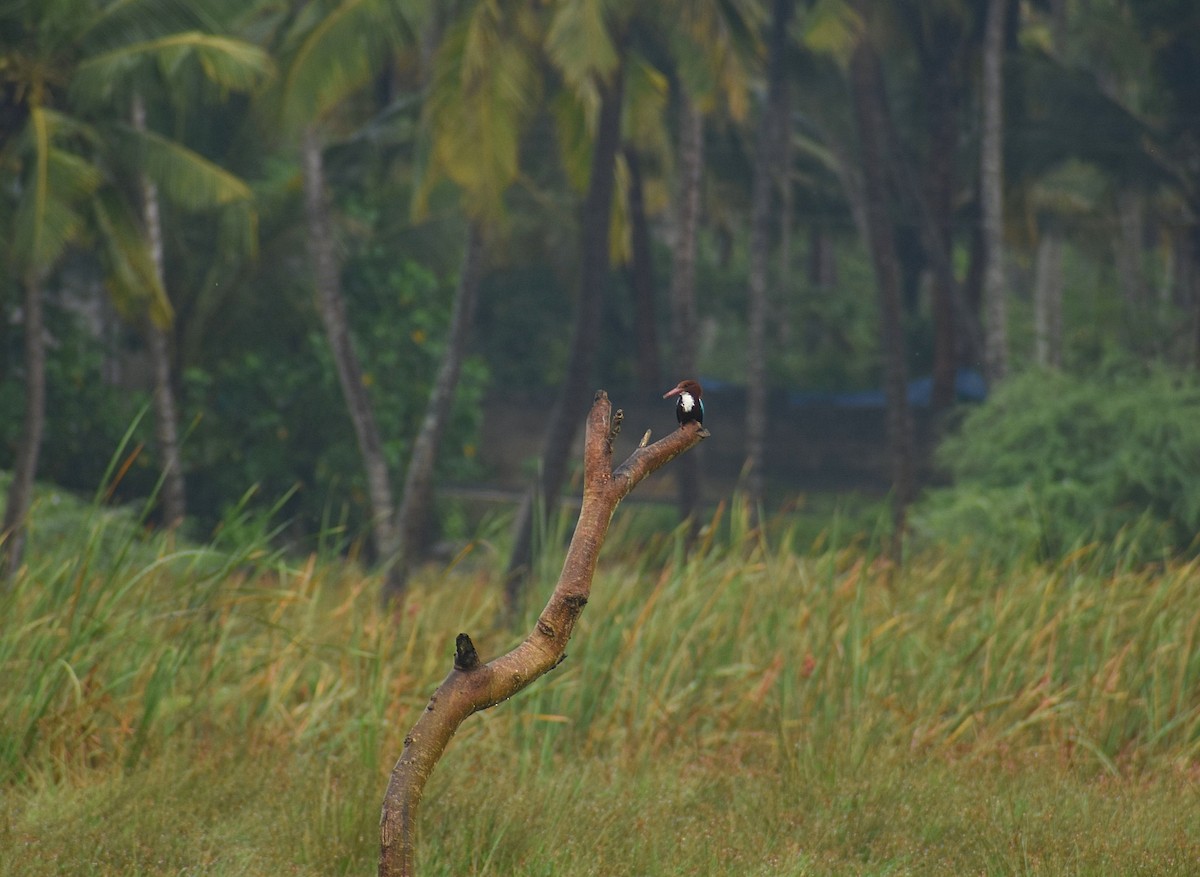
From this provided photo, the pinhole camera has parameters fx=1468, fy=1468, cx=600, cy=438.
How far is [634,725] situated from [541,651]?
3.56m

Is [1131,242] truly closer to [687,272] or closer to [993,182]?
[993,182]

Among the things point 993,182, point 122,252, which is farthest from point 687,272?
point 122,252

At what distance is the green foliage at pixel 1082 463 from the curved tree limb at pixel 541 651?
431 inches

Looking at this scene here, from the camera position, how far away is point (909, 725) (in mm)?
6602

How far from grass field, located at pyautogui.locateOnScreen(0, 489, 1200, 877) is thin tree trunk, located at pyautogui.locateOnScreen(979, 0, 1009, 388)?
1395 centimetres

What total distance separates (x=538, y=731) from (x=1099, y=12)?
18.7 meters

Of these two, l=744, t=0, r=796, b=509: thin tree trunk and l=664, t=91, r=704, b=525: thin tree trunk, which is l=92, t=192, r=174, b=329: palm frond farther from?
l=744, t=0, r=796, b=509: thin tree trunk

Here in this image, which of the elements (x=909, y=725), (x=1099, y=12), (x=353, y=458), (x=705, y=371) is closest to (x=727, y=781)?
(x=909, y=725)

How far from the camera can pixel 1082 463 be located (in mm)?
16172

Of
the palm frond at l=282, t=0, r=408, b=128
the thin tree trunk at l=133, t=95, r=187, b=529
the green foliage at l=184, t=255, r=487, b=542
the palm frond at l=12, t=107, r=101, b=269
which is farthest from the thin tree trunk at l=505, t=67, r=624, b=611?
the green foliage at l=184, t=255, r=487, b=542

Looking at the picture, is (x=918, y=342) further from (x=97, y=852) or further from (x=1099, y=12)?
(x=97, y=852)

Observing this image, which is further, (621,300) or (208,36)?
(621,300)

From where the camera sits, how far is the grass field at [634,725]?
5016 mm

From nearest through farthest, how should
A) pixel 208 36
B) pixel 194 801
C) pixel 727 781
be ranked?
pixel 194 801
pixel 727 781
pixel 208 36
